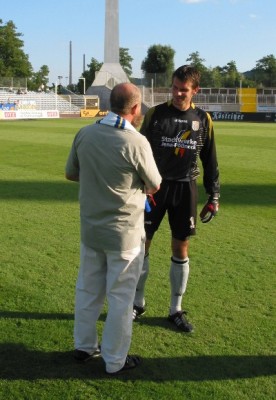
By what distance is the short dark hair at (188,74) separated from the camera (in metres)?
4.11

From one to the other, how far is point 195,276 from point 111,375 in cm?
212

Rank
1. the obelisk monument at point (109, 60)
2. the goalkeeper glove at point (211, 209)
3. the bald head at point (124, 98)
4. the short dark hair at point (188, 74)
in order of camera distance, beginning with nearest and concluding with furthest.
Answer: the bald head at point (124, 98)
the short dark hair at point (188, 74)
the goalkeeper glove at point (211, 209)
the obelisk monument at point (109, 60)

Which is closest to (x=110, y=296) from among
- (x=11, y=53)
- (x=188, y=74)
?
(x=188, y=74)

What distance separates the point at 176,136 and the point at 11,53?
81769 millimetres

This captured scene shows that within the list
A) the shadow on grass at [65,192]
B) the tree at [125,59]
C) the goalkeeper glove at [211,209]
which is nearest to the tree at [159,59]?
the tree at [125,59]

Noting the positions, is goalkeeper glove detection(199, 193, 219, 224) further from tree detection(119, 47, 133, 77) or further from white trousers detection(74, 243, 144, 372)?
tree detection(119, 47, 133, 77)

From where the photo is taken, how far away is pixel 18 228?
24.6ft

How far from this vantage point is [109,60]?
6462cm

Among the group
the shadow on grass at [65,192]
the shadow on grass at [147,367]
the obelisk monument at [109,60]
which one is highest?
the obelisk monument at [109,60]

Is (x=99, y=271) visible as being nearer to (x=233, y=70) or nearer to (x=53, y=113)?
(x=53, y=113)

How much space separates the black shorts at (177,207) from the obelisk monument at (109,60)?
5662 cm

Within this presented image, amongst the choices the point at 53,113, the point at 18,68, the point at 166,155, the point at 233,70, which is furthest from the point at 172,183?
the point at 233,70

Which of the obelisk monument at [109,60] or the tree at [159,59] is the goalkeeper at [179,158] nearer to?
the obelisk monument at [109,60]

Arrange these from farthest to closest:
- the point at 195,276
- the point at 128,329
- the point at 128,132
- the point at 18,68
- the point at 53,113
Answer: the point at 18,68 → the point at 53,113 → the point at 195,276 → the point at 128,329 → the point at 128,132
